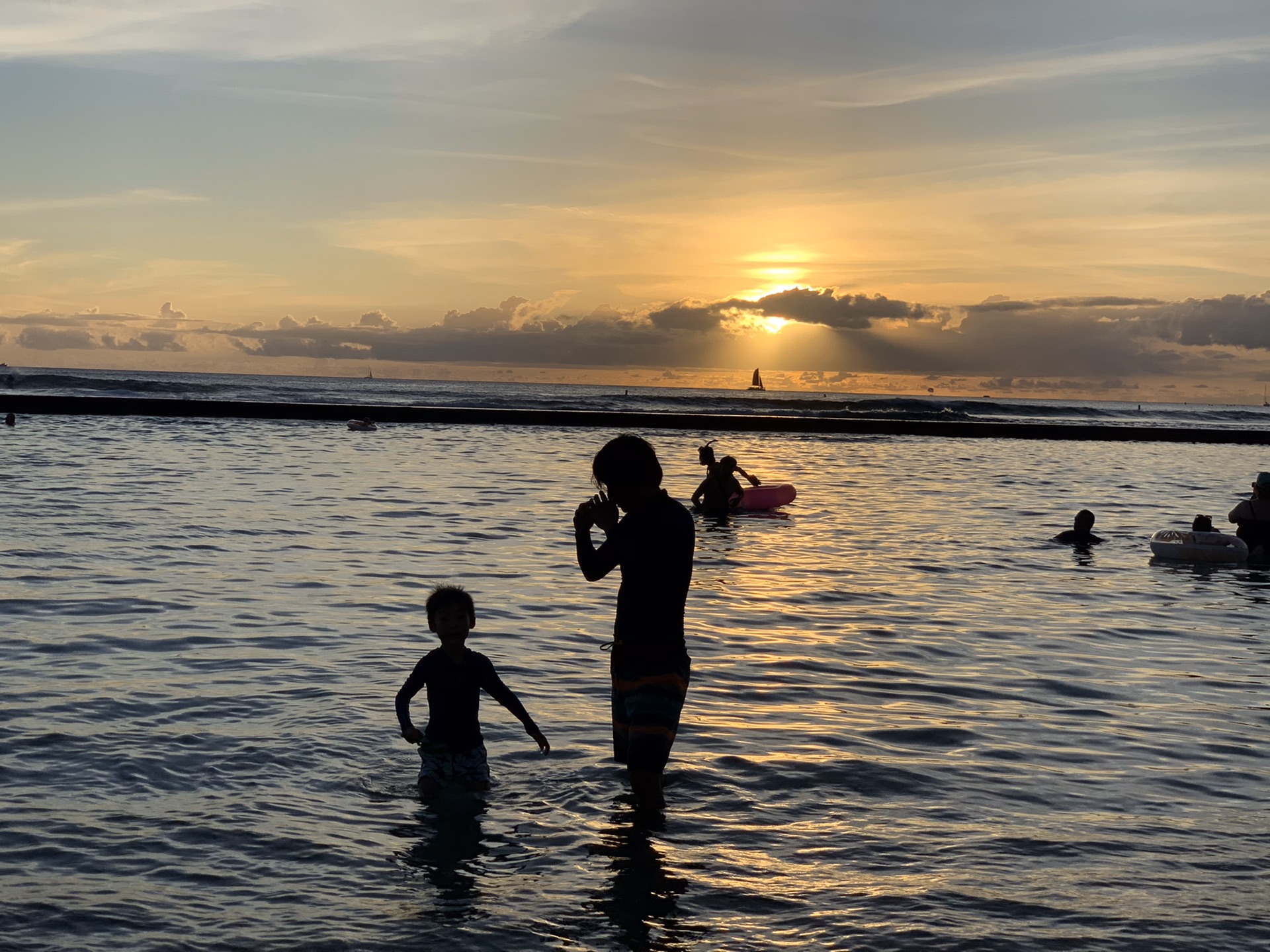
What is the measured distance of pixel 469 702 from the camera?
264 inches

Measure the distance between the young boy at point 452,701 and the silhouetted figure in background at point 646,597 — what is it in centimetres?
73

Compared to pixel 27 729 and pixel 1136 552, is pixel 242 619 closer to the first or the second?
pixel 27 729

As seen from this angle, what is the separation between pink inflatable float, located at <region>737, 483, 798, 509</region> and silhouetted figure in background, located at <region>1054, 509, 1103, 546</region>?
548 centimetres

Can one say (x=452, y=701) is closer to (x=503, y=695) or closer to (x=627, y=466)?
(x=503, y=695)

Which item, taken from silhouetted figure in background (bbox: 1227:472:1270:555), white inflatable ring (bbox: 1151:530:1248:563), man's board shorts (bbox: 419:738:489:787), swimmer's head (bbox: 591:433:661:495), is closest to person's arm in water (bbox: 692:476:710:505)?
white inflatable ring (bbox: 1151:530:1248:563)

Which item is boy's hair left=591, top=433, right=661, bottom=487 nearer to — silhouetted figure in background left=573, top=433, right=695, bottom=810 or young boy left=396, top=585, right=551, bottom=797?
silhouetted figure in background left=573, top=433, right=695, bottom=810

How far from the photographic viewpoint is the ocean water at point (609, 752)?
5.23 metres

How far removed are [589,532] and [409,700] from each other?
1548mm

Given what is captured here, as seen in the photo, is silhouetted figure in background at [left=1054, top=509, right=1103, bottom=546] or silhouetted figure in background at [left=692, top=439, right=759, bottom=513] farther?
silhouetted figure in background at [left=692, top=439, right=759, bottom=513]

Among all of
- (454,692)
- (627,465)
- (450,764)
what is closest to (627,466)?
(627,465)

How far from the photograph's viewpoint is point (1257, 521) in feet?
59.1

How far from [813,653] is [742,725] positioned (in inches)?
99.0

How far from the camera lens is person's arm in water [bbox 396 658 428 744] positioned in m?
6.50

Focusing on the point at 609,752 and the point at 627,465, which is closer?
the point at 627,465
